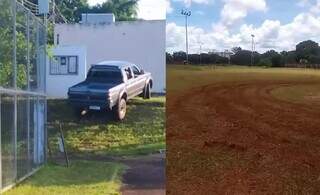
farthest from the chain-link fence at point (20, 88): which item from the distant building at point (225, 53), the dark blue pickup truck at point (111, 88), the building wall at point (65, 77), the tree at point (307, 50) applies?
the tree at point (307, 50)

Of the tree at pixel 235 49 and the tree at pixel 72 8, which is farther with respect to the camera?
the tree at pixel 72 8

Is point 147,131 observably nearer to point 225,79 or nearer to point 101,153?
point 101,153

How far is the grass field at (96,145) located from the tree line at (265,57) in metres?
0.39

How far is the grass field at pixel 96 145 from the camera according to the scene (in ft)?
9.54

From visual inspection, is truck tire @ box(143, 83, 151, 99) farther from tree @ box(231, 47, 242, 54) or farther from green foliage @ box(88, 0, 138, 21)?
tree @ box(231, 47, 242, 54)

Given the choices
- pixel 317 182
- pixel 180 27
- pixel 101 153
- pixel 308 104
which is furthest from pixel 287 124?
pixel 101 153

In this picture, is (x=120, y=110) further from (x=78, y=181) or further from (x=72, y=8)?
(x=72, y=8)

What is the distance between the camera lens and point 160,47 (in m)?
2.77

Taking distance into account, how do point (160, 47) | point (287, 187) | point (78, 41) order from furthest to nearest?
point (78, 41) → point (160, 47) → point (287, 187)

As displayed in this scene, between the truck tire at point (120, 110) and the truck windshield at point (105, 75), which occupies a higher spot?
the truck windshield at point (105, 75)

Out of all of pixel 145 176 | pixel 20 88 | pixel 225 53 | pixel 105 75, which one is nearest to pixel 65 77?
pixel 105 75

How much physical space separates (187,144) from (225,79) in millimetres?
366

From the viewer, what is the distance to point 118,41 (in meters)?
2.92

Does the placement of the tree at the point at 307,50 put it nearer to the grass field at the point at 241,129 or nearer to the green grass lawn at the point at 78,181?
the grass field at the point at 241,129
